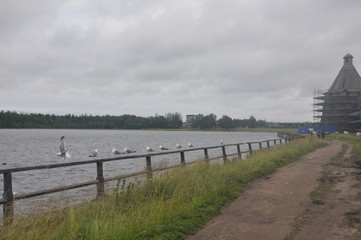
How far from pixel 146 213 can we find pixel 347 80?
4132 inches

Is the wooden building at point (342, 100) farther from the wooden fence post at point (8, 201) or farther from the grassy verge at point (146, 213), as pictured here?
the wooden fence post at point (8, 201)

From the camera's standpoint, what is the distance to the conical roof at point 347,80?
99.8 m

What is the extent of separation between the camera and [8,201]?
7066 millimetres

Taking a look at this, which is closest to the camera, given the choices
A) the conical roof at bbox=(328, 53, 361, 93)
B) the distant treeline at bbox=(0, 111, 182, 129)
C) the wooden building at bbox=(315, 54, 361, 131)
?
the wooden building at bbox=(315, 54, 361, 131)

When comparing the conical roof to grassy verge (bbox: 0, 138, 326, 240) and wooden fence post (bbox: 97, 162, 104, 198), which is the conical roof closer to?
grassy verge (bbox: 0, 138, 326, 240)

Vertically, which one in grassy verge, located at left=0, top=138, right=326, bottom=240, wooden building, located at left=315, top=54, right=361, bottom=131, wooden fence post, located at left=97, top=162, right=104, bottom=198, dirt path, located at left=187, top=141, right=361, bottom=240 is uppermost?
wooden building, located at left=315, top=54, right=361, bottom=131

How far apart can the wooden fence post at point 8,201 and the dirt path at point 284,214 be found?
3.49 meters

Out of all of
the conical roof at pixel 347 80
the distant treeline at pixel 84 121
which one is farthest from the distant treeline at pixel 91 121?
the conical roof at pixel 347 80

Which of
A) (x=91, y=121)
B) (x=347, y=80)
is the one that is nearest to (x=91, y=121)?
(x=91, y=121)

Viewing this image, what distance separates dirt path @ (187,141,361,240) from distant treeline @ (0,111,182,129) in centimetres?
17916

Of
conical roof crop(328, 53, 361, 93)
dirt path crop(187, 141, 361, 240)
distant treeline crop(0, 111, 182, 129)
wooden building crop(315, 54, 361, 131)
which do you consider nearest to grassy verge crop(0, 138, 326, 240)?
dirt path crop(187, 141, 361, 240)

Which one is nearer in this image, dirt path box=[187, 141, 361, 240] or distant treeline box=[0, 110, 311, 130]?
dirt path box=[187, 141, 361, 240]

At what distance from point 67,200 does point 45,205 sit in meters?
0.50

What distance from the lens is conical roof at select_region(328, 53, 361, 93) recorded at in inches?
3927
